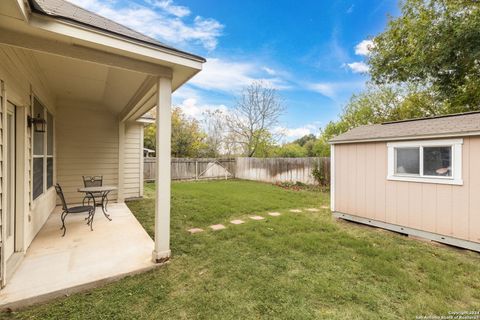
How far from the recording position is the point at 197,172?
524 inches

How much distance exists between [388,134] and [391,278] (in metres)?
2.93

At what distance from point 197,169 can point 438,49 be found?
12.0m

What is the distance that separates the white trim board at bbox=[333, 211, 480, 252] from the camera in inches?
142

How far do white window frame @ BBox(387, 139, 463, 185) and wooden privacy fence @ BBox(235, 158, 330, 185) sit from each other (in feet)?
19.3

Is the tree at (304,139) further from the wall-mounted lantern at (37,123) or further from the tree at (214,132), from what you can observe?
the wall-mounted lantern at (37,123)

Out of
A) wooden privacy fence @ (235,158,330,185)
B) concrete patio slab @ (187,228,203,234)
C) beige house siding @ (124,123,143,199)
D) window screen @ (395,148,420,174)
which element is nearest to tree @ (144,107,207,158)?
wooden privacy fence @ (235,158,330,185)

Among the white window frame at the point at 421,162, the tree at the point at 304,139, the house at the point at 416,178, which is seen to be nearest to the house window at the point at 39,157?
the house at the point at 416,178

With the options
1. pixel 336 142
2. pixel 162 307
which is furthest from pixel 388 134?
pixel 162 307

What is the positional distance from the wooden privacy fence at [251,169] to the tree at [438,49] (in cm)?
521

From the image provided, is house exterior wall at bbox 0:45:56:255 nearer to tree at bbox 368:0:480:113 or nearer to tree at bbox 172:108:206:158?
tree at bbox 368:0:480:113

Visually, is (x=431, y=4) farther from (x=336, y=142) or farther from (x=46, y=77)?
(x=46, y=77)

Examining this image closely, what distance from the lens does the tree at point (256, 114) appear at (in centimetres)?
1717

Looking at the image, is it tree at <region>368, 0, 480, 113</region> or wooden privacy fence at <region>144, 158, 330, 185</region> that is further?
wooden privacy fence at <region>144, 158, 330, 185</region>

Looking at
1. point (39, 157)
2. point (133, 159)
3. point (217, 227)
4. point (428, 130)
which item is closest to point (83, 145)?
point (133, 159)
